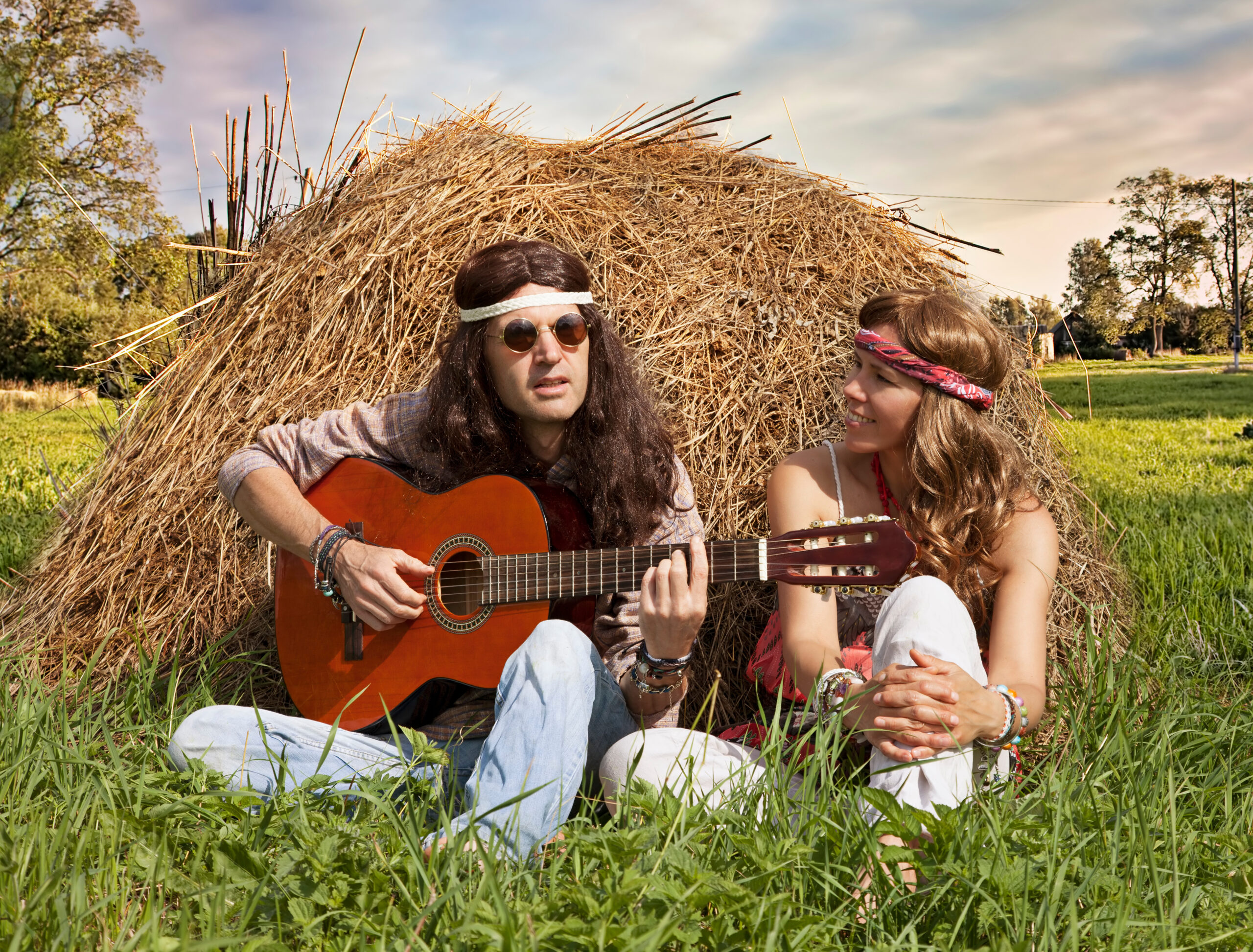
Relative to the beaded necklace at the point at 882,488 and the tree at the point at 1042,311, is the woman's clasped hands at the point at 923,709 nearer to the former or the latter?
the beaded necklace at the point at 882,488

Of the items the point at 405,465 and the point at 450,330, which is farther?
the point at 450,330

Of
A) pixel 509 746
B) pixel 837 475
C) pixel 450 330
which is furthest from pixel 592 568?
pixel 450 330

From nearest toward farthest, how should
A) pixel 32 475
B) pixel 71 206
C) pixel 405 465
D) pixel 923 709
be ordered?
pixel 923 709 → pixel 405 465 → pixel 32 475 → pixel 71 206

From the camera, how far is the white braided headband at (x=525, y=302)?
2.95 metres

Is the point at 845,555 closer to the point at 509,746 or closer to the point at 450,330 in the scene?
the point at 509,746

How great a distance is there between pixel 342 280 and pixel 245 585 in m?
1.40

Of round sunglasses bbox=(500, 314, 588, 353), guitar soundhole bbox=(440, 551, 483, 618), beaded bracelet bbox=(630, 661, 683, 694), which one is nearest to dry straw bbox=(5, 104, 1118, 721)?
round sunglasses bbox=(500, 314, 588, 353)

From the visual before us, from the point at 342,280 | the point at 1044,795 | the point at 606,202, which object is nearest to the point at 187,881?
the point at 1044,795

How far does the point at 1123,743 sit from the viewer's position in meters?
2.44

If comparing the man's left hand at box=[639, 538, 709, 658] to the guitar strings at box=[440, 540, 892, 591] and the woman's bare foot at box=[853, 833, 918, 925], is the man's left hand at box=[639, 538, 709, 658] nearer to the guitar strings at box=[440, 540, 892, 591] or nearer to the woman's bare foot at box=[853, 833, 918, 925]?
the guitar strings at box=[440, 540, 892, 591]

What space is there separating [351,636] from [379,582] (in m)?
0.27

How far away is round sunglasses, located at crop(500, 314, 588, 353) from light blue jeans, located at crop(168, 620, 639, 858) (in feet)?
3.16

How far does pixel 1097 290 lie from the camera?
191 feet

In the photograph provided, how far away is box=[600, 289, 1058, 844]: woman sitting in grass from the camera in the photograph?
7.39 ft
